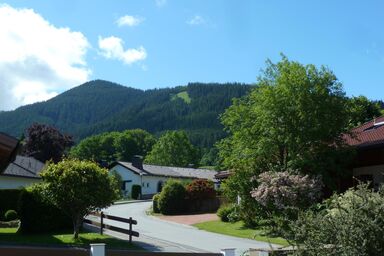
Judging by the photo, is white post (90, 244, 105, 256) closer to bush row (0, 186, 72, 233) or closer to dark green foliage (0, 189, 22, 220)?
bush row (0, 186, 72, 233)

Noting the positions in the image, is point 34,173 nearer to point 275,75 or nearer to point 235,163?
point 235,163

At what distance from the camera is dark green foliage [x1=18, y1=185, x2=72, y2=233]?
79.6 ft

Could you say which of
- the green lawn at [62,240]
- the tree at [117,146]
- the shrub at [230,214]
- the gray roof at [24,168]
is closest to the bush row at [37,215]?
the green lawn at [62,240]

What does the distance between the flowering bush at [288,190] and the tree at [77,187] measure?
21.2ft

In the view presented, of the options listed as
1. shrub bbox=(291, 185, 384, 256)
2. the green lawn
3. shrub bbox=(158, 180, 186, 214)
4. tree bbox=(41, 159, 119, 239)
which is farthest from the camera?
shrub bbox=(158, 180, 186, 214)

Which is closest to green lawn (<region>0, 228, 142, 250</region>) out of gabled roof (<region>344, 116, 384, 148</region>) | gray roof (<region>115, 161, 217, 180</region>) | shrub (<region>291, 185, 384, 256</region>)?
gabled roof (<region>344, 116, 384, 148</region>)

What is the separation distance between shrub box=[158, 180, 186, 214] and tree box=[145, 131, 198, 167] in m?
61.8

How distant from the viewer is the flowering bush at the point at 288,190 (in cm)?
2216

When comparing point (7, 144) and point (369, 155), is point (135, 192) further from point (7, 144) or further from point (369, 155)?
point (7, 144)

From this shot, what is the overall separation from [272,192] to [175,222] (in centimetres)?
1365

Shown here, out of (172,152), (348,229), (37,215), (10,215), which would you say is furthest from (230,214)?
(172,152)

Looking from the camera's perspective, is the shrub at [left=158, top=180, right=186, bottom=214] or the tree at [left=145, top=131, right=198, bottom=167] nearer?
the shrub at [left=158, top=180, right=186, bottom=214]

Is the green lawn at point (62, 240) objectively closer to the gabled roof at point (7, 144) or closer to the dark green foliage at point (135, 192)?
the gabled roof at point (7, 144)

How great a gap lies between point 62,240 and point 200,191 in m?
22.4
